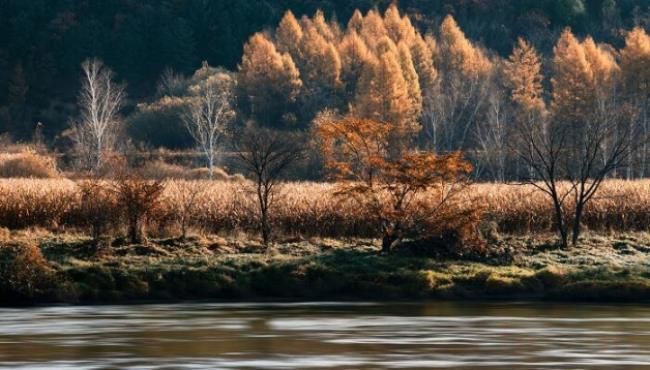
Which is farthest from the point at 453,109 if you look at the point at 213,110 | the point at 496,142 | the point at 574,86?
the point at 213,110

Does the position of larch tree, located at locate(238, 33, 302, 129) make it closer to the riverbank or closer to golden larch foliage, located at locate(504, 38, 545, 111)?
golden larch foliage, located at locate(504, 38, 545, 111)

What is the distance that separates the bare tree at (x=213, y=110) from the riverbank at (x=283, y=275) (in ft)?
164

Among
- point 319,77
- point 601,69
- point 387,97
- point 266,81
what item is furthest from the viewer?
point 319,77

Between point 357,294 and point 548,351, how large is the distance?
41.9 feet

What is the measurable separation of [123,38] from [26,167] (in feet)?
204

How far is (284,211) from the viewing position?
149 feet

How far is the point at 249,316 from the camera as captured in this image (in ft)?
105

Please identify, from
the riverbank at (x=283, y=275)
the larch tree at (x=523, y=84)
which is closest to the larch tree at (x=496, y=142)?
the larch tree at (x=523, y=84)

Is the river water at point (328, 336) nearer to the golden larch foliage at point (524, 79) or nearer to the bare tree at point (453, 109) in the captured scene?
the bare tree at point (453, 109)

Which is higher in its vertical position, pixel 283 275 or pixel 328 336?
pixel 283 275

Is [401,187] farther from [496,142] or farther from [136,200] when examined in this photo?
[496,142]

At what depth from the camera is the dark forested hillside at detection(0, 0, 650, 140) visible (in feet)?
422

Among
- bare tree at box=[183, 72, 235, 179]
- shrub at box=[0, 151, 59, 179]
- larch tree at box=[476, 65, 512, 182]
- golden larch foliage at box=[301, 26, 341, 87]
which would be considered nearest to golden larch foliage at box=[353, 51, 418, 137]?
larch tree at box=[476, 65, 512, 182]

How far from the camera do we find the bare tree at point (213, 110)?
93.9 meters
